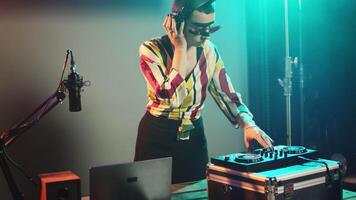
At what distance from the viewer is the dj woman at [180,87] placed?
124 inches

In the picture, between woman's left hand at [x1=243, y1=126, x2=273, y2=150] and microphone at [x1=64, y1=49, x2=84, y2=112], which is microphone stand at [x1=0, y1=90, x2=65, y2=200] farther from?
woman's left hand at [x1=243, y1=126, x2=273, y2=150]

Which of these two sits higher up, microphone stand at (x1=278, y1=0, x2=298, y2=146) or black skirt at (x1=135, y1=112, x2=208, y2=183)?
microphone stand at (x1=278, y1=0, x2=298, y2=146)

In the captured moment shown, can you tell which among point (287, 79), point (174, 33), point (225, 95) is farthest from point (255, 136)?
point (174, 33)

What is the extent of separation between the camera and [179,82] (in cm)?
319

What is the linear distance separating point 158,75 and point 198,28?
1.47ft

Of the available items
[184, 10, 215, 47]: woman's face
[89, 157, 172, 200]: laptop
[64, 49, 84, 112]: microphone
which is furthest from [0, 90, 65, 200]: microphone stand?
[184, 10, 215, 47]: woman's face

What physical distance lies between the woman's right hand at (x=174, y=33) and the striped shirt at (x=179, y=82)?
4 cm

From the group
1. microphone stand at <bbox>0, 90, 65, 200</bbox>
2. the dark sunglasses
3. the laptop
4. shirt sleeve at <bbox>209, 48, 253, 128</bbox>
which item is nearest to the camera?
the laptop

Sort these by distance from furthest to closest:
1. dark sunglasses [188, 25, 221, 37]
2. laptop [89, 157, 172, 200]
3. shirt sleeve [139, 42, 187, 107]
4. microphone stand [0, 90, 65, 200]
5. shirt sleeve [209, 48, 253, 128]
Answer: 1. shirt sleeve [209, 48, 253, 128]
2. dark sunglasses [188, 25, 221, 37]
3. shirt sleeve [139, 42, 187, 107]
4. microphone stand [0, 90, 65, 200]
5. laptop [89, 157, 172, 200]

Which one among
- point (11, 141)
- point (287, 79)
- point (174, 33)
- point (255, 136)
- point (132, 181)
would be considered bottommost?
point (132, 181)

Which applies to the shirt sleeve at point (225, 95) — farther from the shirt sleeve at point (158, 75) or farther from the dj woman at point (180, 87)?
the shirt sleeve at point (158, 75)

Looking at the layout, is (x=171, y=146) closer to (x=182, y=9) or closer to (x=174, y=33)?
(x=174, y=33)

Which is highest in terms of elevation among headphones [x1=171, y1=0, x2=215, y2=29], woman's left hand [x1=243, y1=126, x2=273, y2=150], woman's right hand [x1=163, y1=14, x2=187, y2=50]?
headphones [x1=171, y1=0, x2=215, y2=29]

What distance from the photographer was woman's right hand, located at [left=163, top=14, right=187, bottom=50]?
3189mm
